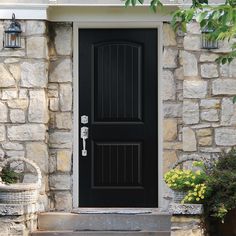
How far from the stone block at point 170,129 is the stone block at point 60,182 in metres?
1.13

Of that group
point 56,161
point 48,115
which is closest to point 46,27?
point 48,115

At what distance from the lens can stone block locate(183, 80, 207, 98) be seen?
7.86 metres

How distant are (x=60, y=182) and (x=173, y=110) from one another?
1.43 meters

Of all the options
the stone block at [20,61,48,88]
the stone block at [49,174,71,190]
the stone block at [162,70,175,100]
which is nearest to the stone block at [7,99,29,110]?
the stone block at [20,61,48,88]

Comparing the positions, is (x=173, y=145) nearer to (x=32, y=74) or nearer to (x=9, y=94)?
(x=32, y=74)

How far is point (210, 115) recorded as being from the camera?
786 centimetres

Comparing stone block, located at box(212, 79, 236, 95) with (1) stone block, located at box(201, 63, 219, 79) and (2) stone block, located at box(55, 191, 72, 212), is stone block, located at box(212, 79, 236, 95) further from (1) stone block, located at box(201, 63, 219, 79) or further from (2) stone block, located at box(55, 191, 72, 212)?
(2) stone block, located at box(55, 191, 72, 212)

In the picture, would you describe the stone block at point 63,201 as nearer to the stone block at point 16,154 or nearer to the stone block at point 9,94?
the stone block at point 16,154

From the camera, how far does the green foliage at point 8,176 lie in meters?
7.69

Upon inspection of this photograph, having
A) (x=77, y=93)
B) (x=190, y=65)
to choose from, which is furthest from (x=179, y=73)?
(x=77, y=93)

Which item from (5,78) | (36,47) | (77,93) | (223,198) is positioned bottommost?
(223,198)

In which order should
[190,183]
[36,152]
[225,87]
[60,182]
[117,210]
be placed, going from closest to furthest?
[190,183]
[225,87]
[36,152]
[117,210]
[60,182]

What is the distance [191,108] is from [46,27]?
5.73ft

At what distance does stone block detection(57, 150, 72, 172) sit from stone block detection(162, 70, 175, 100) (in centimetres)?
120
